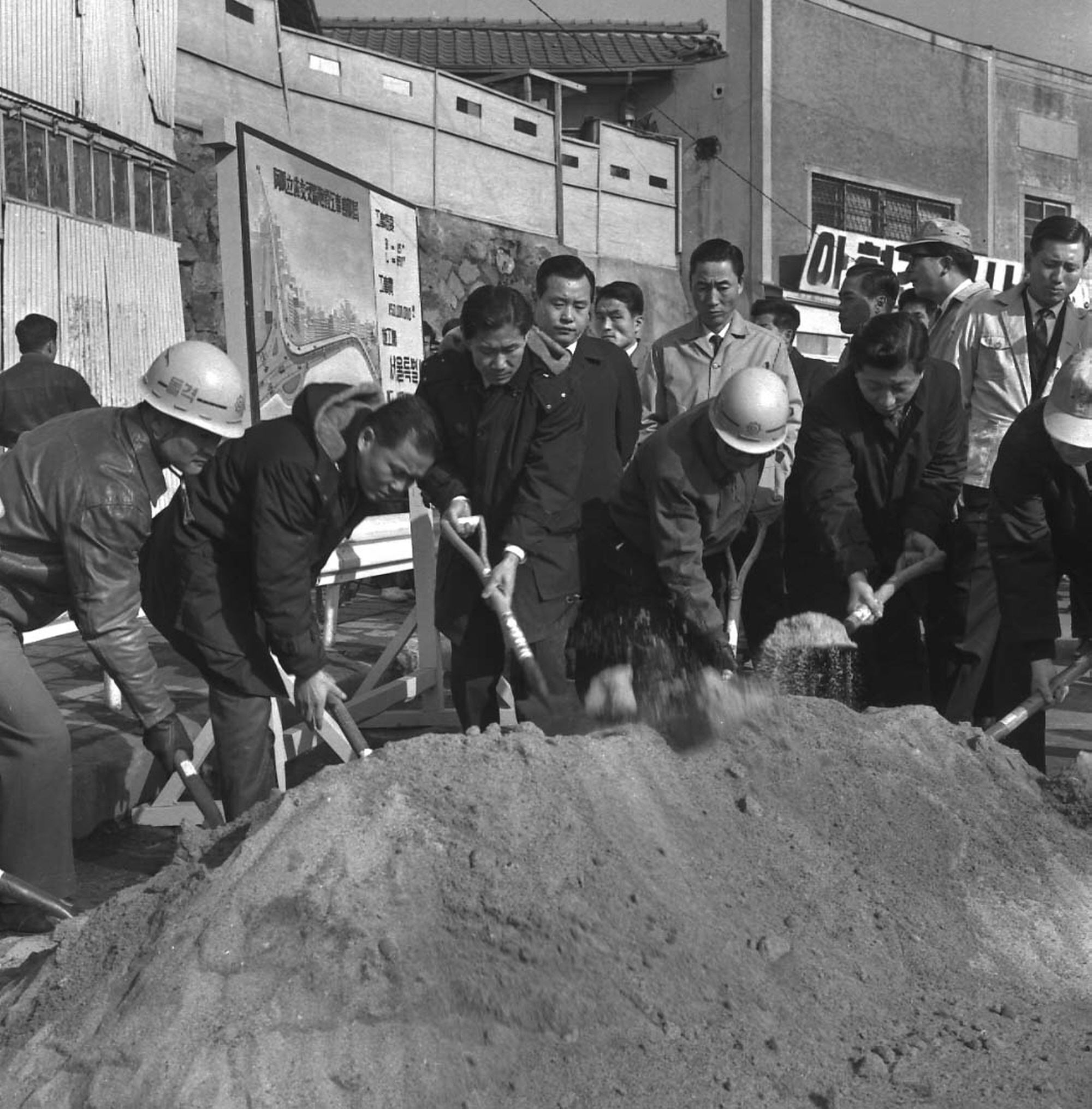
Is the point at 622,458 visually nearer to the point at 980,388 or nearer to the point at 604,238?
the point at 980,388

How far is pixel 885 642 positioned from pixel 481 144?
13.6 meters

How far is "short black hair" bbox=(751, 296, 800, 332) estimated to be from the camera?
25.6 ft

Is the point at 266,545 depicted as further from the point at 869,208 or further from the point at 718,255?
the point at 869,208

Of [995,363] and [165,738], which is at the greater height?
[995,363]

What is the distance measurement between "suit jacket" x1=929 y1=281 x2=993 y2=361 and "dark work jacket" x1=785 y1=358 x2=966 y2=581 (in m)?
0.37

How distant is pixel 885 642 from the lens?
536cm

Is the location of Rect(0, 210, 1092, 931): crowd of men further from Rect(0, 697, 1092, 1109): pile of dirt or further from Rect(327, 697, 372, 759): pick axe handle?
Rect(0, 697, 1092, 1109): pile of dirt

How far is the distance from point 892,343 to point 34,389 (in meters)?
4.50

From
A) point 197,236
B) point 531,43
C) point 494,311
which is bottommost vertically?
point 494,311

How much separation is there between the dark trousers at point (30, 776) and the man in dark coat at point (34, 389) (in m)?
3.27

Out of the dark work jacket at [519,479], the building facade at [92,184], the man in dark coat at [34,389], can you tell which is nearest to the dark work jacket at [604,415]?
the dark work jacket at [519,479]

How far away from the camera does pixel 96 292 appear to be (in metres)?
10.2

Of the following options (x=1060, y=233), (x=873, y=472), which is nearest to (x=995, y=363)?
(x=1060, y=233)

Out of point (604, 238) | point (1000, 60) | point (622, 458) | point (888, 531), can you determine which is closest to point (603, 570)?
point (622, 458)
